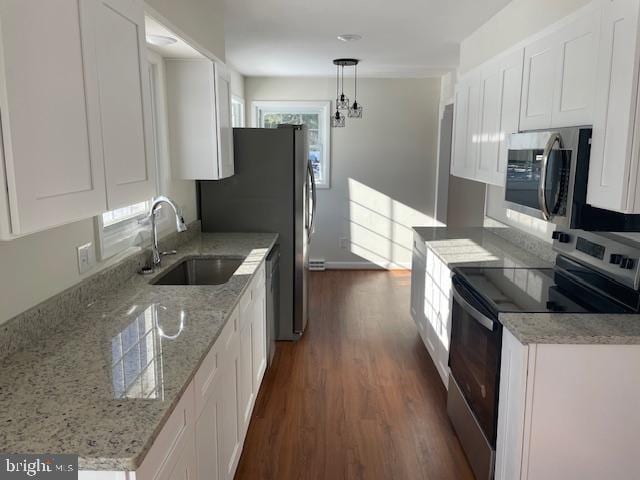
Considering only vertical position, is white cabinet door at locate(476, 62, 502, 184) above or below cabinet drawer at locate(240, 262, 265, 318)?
above

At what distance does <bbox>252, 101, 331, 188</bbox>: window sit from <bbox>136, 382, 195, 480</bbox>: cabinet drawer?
16.6ft

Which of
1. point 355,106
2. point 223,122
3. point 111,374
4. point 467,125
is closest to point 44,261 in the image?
point 111,374

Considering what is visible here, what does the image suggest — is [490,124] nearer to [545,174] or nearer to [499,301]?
[545,174]

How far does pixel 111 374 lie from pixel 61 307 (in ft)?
1.77

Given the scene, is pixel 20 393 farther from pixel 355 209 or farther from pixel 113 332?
pixel 355 209

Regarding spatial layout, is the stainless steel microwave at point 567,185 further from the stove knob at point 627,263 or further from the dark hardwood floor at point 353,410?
the dark hardwood floor at point 353,410

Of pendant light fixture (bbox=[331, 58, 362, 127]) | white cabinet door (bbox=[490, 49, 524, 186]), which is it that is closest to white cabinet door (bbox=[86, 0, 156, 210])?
white cabinet door (bbox=[490, 49, 524, 186])

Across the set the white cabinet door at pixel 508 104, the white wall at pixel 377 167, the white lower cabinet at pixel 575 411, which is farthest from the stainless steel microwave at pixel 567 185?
the white wall at pixel 377 167

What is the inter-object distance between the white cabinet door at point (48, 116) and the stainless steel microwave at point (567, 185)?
5.39 feet

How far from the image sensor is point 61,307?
71.4 inches

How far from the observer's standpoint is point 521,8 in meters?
2.93

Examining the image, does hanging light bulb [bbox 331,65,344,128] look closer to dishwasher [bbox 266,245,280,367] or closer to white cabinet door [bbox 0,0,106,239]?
dishwasher [bbox 266,245,280,367]

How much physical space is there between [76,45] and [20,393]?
3.06 ft

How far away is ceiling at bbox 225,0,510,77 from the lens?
319 cm
